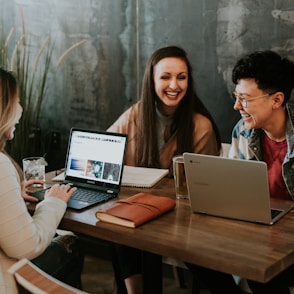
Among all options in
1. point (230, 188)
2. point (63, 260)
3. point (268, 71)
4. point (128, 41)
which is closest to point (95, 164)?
point (63, 260)

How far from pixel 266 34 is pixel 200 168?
135 cm

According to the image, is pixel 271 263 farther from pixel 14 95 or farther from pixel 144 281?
pixel 14 95

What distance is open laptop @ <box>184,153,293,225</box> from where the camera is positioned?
1.90 metres

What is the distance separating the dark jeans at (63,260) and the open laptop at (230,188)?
505 mm

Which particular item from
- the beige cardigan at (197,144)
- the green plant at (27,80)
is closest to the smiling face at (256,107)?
the beige cardigan at (197,144)

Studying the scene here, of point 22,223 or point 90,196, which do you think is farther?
point 90,196

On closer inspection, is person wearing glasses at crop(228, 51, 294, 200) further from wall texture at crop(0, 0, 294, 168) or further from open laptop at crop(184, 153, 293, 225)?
wall texture at crop(0, 0, 294, 168)

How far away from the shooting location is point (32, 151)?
161 inches

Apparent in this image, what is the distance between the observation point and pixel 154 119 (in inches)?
114

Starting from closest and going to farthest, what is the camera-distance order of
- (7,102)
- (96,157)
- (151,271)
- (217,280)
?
(7,102) < (151,271) < (217,280) < (96,157)

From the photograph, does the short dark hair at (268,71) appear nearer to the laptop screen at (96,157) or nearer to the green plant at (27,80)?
the laptop screen at (96,157)

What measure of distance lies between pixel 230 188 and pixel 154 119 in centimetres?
99

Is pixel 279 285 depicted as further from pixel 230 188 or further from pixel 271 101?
pixel 271 101

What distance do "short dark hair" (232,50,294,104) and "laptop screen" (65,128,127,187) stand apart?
582 mm
